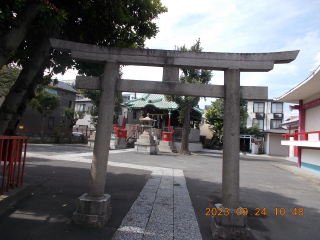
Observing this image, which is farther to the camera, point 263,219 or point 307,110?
point 307,110

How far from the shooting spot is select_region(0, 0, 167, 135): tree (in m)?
4.72

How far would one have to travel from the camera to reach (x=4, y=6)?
4598 mm

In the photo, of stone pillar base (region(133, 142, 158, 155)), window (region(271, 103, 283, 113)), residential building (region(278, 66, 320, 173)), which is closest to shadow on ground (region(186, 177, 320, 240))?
residential building (region(278, 66, 320, 173))

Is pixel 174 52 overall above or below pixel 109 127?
above

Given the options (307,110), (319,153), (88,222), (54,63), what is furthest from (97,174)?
(307,110)

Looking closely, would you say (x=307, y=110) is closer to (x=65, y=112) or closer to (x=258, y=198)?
(x=258, y=198)

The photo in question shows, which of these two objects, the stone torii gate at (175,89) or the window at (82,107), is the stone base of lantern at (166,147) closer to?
the stone torii gate at (175,89)

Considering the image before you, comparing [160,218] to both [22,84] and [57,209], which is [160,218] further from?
[22,84]

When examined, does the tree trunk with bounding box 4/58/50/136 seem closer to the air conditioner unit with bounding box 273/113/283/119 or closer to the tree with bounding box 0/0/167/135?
the tree with bounding box 0/0/167/135

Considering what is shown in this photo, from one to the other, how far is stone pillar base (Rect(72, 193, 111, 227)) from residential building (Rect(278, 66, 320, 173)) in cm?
936

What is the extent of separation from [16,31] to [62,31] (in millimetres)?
1504

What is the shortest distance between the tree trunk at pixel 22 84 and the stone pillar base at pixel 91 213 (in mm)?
2613

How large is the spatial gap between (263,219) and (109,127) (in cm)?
386

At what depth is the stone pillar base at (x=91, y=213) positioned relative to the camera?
3.89m
